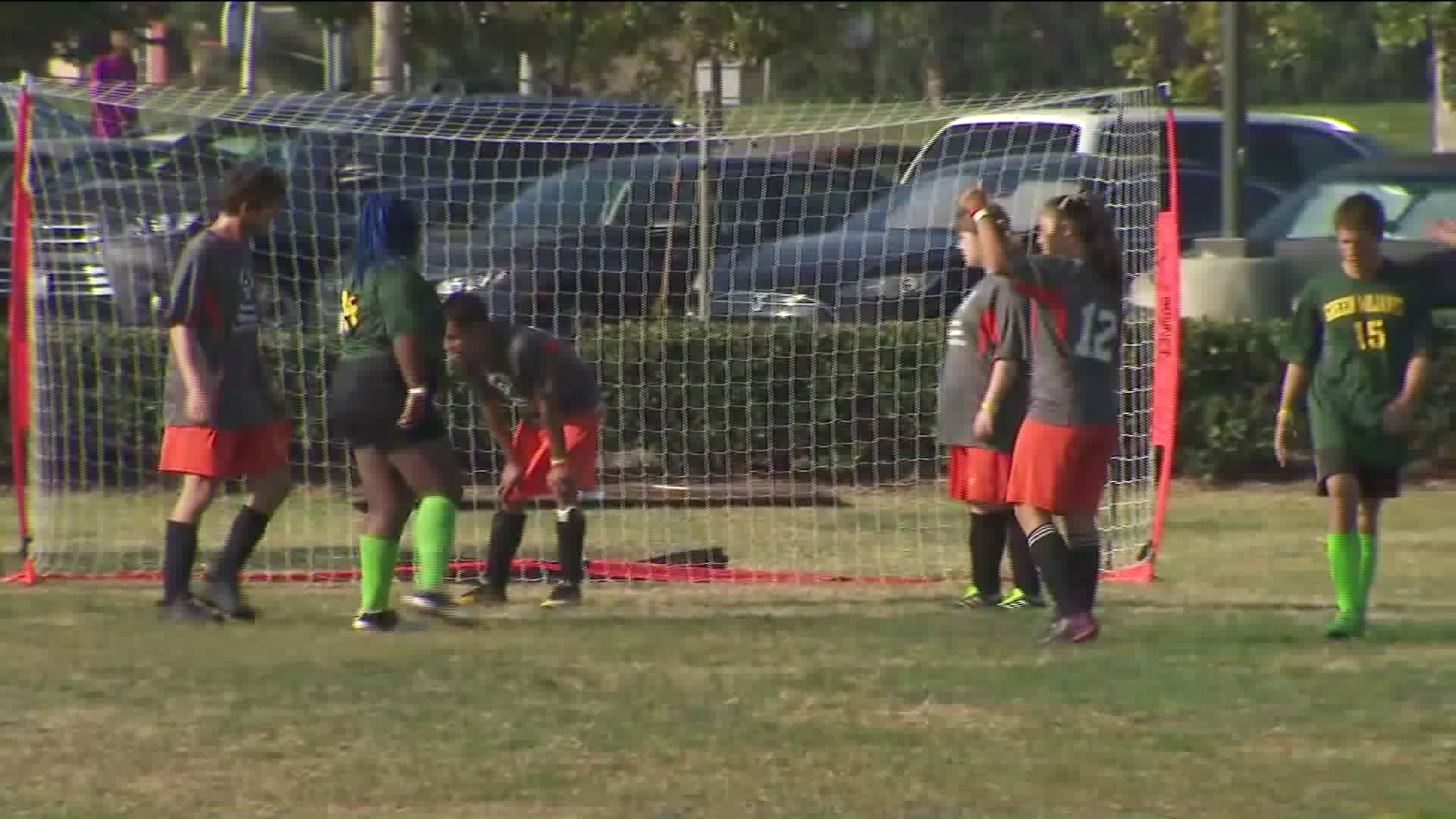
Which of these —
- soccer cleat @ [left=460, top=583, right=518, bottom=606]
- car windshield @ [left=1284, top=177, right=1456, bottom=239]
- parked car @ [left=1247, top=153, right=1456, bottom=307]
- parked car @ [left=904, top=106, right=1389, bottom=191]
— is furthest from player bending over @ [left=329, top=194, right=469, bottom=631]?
car windshield @ [left=1284, top=177, right=1456, bottom=239]

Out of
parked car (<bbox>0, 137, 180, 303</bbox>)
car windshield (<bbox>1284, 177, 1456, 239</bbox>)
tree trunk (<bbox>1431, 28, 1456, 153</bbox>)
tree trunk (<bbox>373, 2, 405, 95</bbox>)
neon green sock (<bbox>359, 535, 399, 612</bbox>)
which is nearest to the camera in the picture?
neon green sock (<bbox>359, 535, 399, 612</bbox>)

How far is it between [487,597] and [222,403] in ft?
4.50

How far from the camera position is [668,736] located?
Answer: 267 inches

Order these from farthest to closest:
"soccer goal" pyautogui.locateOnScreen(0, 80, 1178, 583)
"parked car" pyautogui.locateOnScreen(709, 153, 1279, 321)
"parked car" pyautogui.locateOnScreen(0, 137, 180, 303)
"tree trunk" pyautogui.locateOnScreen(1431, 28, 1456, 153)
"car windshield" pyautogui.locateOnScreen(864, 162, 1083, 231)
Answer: "tree trunk" pyautogui.locateOnScreen(1431, 28, 1456, 153) < "car windshield" pyautogui.locateOnScreen(864, 162, 1083, 231) < "parked car" pyautogui.locateOnScreen(709, 153, 1279, 321) < "parked car" pyautogui.locateOnScreen(0, 137, 180, 303) < "soccer goal" pyautogui.locateOnScreen(0, 80, 1178, 583)

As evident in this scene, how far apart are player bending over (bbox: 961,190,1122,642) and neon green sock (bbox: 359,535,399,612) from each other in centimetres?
222

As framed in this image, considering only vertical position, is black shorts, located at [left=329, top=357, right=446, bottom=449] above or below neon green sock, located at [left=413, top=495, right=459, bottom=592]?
above

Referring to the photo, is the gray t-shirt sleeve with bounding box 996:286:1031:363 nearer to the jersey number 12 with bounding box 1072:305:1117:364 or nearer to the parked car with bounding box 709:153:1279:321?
the jersey number 12 with bounding box 1072:305:1117:364

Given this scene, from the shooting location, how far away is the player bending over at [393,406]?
8.19 metres

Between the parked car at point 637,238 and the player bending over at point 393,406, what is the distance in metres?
3.66

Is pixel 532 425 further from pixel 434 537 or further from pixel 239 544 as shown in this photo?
pixel 239 544

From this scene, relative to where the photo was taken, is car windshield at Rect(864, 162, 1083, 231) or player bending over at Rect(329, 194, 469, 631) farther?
car windshield at Rect(864, 162, 1083, 231)

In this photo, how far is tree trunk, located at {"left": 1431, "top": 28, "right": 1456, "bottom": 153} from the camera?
19.7m

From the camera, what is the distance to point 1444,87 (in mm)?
21859

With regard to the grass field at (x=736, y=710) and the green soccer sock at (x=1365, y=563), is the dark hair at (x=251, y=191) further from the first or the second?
the green soccer sock at (x=1365, y=563)
